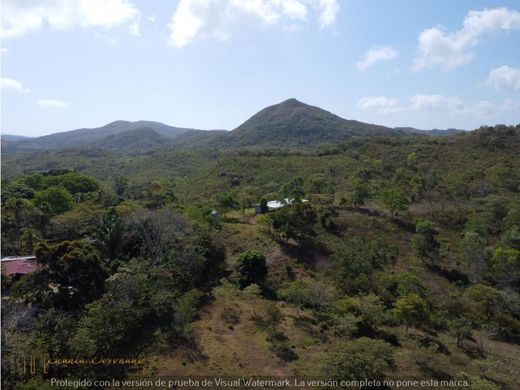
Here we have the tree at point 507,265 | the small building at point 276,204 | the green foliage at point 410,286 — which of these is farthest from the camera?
the small building at point 276,204

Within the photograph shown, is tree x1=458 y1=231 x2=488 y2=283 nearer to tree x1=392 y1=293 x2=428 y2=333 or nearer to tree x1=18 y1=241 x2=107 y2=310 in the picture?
tree x1=392 y1=293 x2=428 y2=333

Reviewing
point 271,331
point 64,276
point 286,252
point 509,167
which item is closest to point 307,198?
point 286,252

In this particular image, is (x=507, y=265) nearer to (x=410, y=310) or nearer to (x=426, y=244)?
(x=426, y=244)

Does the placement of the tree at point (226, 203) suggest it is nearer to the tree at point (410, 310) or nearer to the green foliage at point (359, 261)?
the green foliage at point (359, 261)

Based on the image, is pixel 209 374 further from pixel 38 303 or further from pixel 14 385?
pixel 38 303

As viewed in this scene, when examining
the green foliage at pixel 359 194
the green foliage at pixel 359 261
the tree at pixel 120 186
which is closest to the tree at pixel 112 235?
the green foliage at pixel 359 261

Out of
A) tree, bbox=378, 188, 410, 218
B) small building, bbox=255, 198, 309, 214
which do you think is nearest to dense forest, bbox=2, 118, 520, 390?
tree, bbox=378, 188, 410, 218

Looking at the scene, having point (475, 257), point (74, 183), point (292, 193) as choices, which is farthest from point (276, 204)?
point (74, 183)
